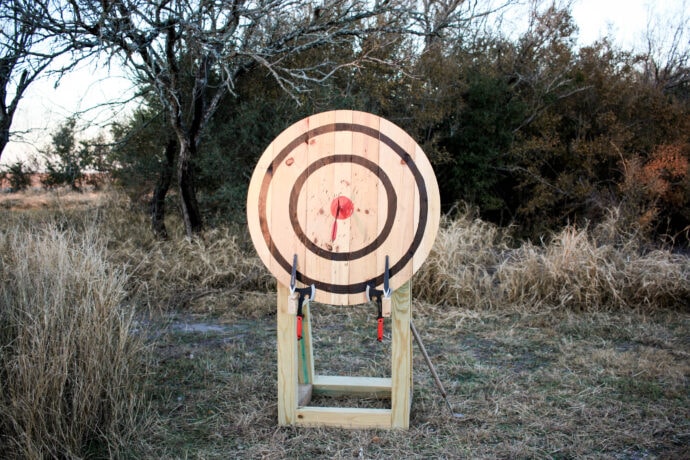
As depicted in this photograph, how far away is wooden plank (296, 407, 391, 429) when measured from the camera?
9.54 feet

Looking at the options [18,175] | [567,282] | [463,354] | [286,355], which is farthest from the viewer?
[18,175]

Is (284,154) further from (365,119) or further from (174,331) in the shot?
(174,331)

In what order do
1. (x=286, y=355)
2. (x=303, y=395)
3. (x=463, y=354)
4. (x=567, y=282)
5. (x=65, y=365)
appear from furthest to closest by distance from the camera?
(x=567, y=282), (x=463, y=354), (x=303, y=395), (x=286, y=355), (x=65, y=365)

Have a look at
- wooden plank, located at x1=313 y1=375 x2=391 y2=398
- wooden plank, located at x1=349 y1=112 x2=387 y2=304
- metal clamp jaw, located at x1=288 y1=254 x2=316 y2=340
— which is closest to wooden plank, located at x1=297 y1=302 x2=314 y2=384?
wooden plank, located at x1=313 y1=375 x2=391 y2=398

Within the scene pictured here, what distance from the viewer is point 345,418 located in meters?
2.92

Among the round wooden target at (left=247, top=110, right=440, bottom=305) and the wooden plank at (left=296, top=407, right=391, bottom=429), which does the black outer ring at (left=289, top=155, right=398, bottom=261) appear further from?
the wooden plank at (left=296, top=407, right=391, bottom=429)

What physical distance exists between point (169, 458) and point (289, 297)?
0.82 meters

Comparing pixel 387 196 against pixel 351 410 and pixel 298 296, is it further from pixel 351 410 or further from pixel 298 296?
pixel 351 410

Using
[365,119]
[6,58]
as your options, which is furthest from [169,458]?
[6,58]

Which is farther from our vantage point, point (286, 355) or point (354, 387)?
point (354, 387)

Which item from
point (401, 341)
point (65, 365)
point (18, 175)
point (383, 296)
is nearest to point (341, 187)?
point (383, 296)

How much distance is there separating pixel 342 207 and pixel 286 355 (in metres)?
0.73

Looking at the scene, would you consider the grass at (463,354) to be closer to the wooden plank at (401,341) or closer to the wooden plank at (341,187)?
the wooden plank at (401,341)

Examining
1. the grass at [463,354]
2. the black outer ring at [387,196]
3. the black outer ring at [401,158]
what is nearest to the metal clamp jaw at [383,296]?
the black outer ring at [401,158]
